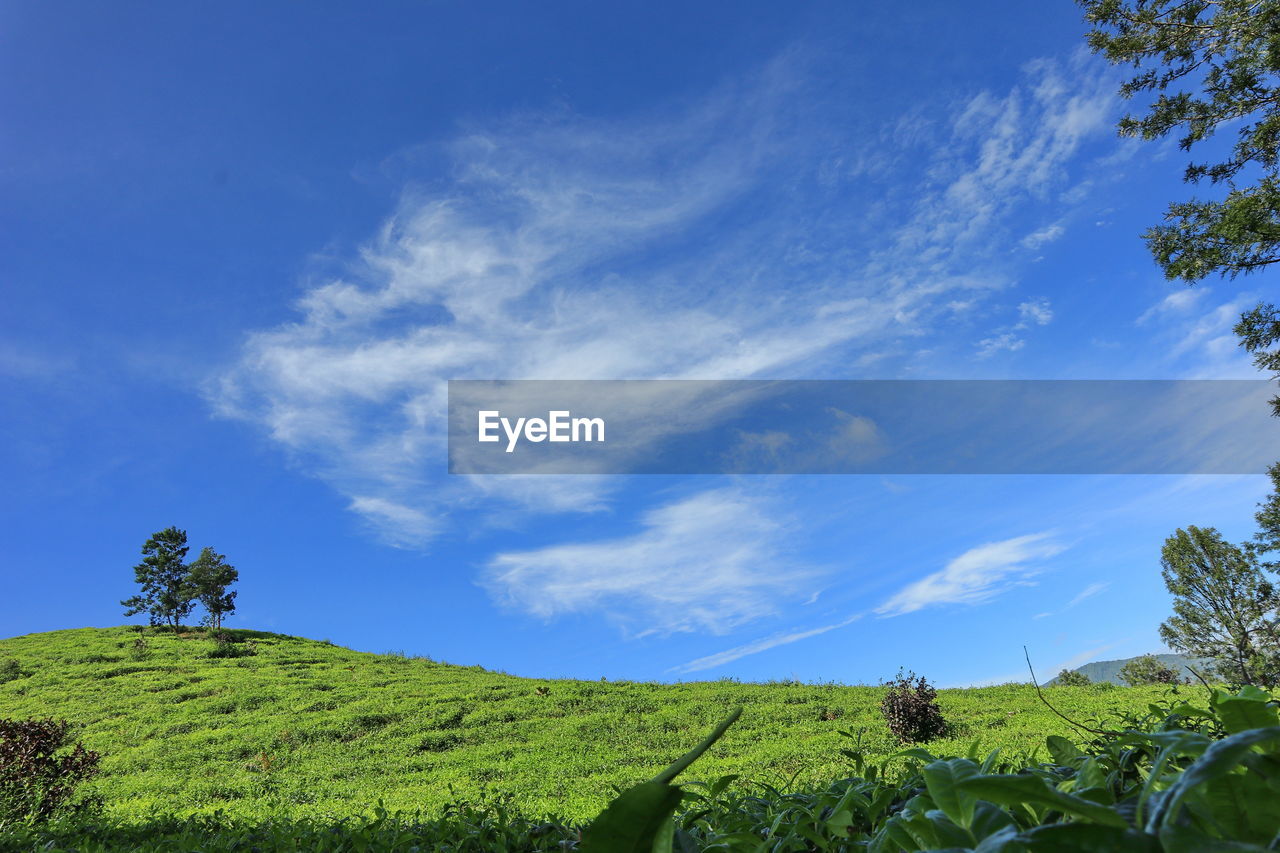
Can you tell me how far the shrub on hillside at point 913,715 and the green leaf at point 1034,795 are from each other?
1171 centimetres

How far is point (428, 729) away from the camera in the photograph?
15.2m

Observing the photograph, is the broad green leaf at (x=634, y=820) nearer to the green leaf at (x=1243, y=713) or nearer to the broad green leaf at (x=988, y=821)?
the broad green leaf at (x=988, y=821)

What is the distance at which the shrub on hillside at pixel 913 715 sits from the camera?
11016mm

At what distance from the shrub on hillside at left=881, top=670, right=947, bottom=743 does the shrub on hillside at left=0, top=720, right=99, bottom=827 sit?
10.8m

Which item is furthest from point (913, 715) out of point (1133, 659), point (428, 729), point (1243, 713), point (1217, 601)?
point (1133, 659)

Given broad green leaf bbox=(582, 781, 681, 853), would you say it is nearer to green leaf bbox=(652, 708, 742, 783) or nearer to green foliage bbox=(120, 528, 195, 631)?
green leaf bbox=(652, 708, 742, 783)

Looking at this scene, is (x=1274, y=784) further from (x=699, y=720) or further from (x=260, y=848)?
(x=699, y=720)

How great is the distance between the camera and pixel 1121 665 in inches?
1399

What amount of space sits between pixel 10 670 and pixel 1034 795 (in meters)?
30.8

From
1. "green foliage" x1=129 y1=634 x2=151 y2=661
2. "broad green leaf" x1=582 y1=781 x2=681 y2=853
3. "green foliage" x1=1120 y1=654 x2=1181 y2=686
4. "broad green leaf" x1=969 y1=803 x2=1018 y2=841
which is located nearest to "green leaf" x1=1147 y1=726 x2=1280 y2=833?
"broad green leaf" x1=969 y1=803 x2=1018 y2=841

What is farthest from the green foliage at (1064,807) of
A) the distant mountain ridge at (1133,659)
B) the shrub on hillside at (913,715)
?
the distant mountain ridge at (1133,659)

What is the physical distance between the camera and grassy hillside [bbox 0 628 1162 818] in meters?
10.5

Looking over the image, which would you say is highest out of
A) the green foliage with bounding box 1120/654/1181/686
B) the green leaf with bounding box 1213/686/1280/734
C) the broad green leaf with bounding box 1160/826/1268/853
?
the green foliage with bounding box 1120/654/1181/686

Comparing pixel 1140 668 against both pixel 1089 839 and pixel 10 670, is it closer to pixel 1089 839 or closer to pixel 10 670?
pixel 1089 839
